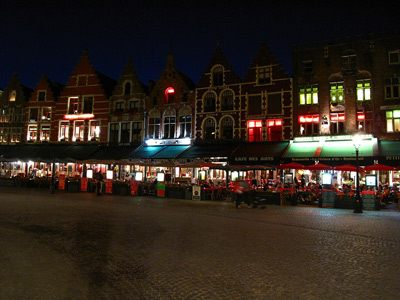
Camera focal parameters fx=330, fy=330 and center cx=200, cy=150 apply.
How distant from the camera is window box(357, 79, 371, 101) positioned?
Result: 1068 inches

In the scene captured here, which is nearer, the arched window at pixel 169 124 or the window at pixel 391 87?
the window at pixel 391 87

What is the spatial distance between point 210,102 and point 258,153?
785 cm

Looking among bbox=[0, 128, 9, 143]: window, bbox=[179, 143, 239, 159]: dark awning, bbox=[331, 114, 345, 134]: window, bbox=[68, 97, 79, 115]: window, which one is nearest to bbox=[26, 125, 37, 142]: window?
bbox=[0, 128, 9, 143]: window

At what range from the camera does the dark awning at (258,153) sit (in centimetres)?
2734

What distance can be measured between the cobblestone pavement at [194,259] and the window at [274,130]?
58.2 feet

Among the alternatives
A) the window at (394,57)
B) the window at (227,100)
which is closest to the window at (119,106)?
the window at (227,100)

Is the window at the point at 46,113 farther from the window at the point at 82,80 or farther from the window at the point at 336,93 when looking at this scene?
the window at the point at 336,93

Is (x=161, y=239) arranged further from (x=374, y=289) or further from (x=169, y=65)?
(x=169, y=65)

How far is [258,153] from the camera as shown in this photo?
2834cm

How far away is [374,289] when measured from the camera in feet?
18.2

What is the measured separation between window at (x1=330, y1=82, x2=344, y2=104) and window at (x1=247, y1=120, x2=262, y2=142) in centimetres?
655

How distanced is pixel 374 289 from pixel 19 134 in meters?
44.4

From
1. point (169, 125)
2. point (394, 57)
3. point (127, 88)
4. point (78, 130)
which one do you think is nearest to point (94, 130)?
point (78, 130)

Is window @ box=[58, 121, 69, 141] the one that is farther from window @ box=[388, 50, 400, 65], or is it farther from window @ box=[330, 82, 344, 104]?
window @ box=[388, 50, 400, 65]
